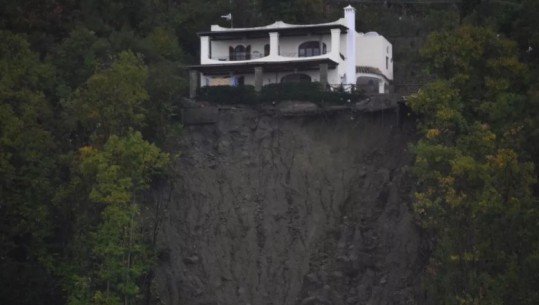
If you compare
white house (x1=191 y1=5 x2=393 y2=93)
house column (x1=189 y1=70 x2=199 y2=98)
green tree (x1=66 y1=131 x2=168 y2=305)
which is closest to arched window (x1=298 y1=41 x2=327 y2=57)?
white house (x1=191 y1=5 x2=393 y2=93)

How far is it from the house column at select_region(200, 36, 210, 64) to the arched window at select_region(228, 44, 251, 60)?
1453 mm

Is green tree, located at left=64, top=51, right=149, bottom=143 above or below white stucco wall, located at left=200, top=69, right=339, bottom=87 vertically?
below

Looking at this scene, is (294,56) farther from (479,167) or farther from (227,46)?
(479,167)

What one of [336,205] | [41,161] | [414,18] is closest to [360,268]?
[336,205]

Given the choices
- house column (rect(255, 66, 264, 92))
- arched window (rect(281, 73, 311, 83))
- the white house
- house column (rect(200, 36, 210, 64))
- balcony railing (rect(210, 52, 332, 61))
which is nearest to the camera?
house column (rect(255, 66, 264, 92))

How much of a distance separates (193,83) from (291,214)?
32.8 ft

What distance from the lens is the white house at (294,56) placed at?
67.4m

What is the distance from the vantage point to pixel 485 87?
192ft

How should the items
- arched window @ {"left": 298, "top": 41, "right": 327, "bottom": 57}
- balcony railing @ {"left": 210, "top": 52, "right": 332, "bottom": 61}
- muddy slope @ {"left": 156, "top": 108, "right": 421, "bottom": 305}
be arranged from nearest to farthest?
muddy slope @ {"left": 156, "top": 108, "right": 421, "bottom": 305}, arched window @ {"left": 298, "top": 41, "right": 327, "bottom": 57}, balcony railing @ {"left": 210, "top": 52, "right": 332, "bottom": 61}

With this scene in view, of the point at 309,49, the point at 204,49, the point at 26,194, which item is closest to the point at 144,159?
the point at 26,194

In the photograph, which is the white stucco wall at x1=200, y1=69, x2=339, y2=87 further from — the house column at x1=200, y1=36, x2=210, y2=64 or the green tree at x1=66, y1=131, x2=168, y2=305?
the green tree at x1=66, y1=131, x2=168, y2=305

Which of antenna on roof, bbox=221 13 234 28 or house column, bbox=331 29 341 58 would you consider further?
antenna on roof, bbox=221 13 234 28

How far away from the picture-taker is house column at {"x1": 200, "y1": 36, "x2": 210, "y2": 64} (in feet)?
226

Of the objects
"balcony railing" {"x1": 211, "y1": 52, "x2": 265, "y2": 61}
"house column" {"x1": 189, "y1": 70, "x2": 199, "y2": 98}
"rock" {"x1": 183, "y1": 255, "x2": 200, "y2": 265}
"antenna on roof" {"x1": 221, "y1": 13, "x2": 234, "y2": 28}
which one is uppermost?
"antenna on roof" {"x1": 221, "y1": 13, "x2": 234, "y2": 28}
